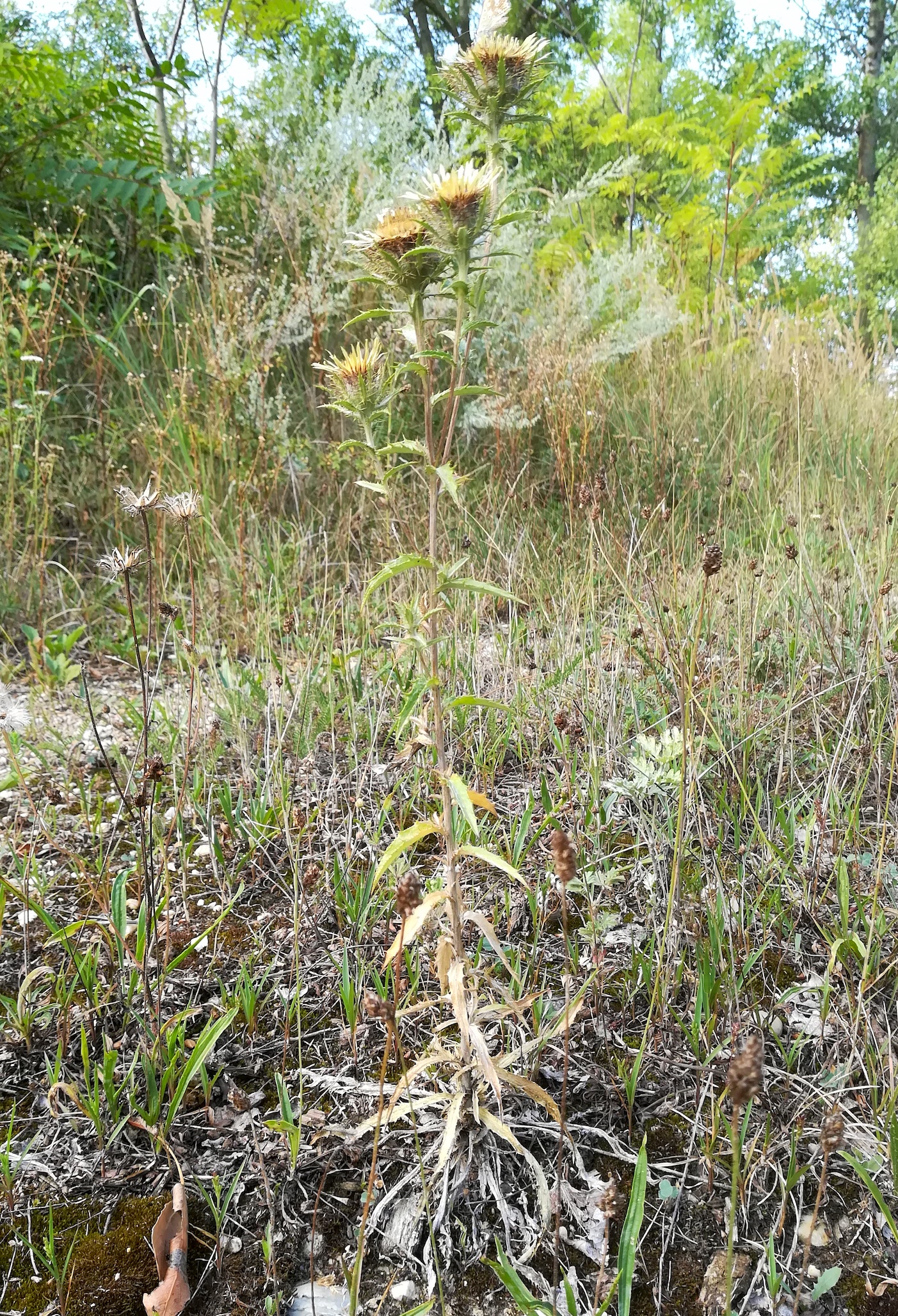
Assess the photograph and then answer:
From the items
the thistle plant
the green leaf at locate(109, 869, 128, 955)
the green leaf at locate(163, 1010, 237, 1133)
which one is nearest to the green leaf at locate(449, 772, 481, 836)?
the thistle plant

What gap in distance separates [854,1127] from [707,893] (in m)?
0.45

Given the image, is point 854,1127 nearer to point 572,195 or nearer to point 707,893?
point 707,893

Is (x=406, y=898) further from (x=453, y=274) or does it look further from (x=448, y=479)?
(x=453, y=274)

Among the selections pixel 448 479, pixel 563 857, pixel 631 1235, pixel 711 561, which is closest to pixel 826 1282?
pixel 631 1235

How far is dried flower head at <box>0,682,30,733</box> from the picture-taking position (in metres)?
2.37

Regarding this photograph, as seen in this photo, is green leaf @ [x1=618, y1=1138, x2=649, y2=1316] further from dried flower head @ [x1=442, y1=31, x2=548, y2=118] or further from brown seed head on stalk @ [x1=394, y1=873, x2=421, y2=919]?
dried flower head @ [x1=442, y1=31, x2=548, y2=118]

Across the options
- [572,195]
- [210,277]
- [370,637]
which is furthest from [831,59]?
[370,637]

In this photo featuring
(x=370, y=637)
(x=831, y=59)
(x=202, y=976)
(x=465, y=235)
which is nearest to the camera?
(x=465, y=235)

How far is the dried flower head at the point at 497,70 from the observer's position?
1.14m

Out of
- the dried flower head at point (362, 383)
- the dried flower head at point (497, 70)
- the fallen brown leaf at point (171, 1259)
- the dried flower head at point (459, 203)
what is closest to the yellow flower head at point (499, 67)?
the dried flower head at point (497, 70)

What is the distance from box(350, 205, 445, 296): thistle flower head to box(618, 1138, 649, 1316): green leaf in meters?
1.24

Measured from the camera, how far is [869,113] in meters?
17.7

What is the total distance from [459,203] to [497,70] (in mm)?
270

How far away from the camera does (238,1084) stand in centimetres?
134
